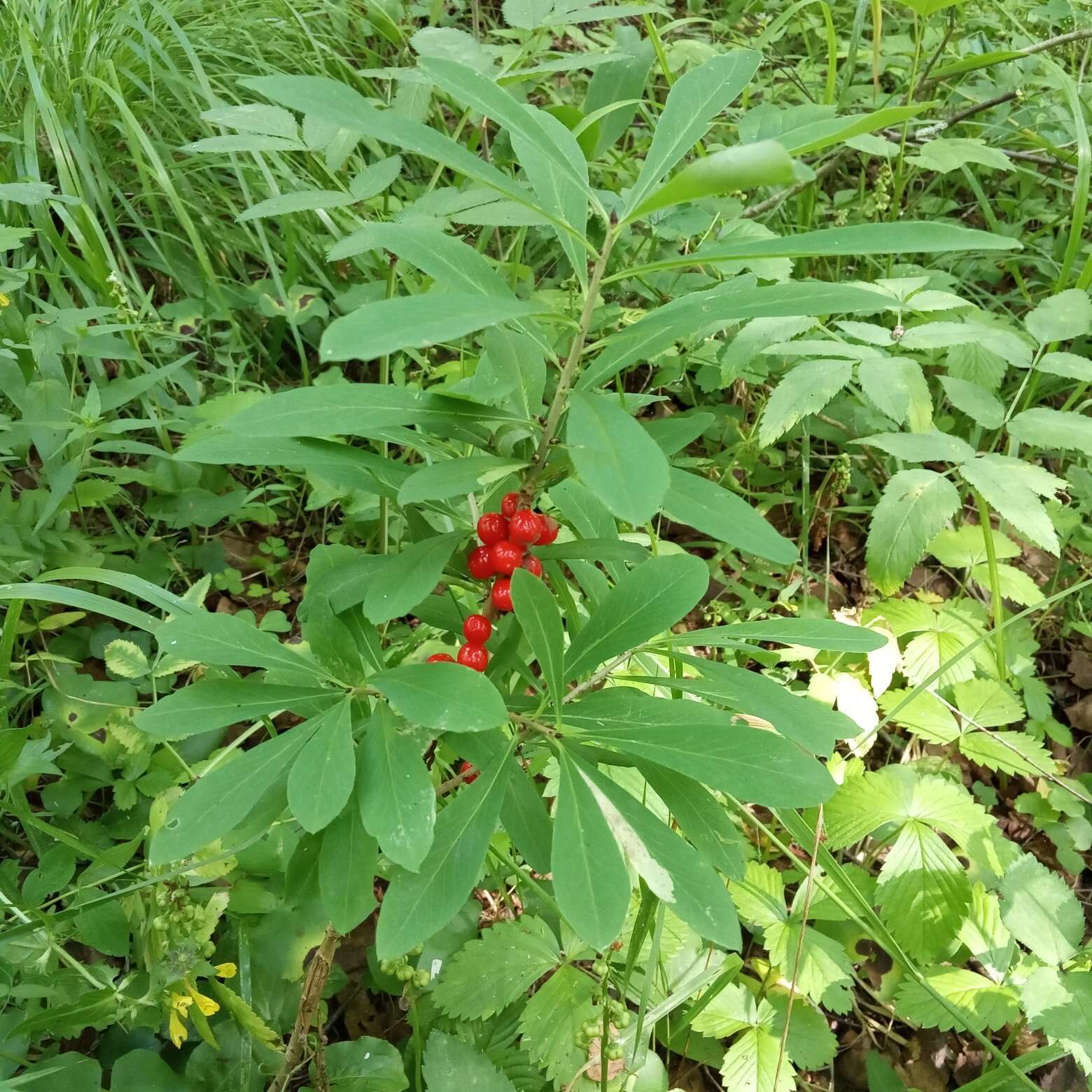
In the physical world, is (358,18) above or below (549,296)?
above

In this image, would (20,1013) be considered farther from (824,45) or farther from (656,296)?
(824,45)

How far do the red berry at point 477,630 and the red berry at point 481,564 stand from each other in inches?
2.1

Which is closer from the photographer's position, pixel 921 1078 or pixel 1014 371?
pixel 921 1078

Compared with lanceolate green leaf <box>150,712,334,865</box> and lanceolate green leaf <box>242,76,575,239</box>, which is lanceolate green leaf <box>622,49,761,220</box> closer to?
lanceolate green leaf <box>242,76,575,239</box>

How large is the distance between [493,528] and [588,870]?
367 millimetres

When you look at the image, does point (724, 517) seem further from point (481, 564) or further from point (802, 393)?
point (802, 393)

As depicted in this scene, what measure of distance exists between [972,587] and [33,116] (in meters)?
2.97

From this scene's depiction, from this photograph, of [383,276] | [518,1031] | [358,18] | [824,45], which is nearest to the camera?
[518,1031]

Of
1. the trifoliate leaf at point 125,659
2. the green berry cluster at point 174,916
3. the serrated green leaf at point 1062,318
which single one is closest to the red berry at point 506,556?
the green berry cluster at point 174,916

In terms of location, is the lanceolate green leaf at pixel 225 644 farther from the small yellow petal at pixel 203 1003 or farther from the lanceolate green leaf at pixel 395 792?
the small yellow petal at pixel 203 1003

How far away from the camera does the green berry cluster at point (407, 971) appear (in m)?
1.18

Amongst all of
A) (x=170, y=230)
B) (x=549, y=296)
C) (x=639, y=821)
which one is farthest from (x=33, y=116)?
(x=639, y=821)

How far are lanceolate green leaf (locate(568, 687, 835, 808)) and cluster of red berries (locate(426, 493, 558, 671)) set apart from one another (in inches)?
7.2

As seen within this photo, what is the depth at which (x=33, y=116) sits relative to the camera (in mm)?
2398
